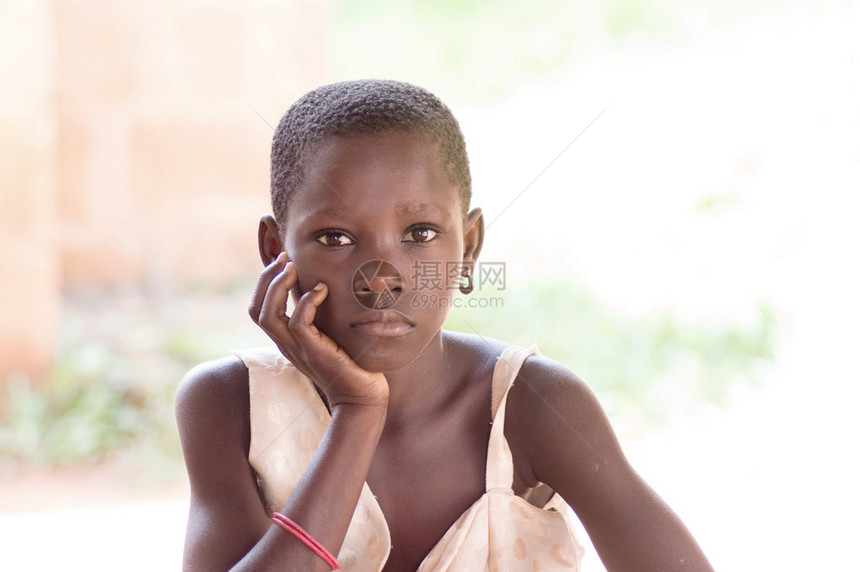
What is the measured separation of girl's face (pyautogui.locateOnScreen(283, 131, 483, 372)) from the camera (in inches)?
50.0

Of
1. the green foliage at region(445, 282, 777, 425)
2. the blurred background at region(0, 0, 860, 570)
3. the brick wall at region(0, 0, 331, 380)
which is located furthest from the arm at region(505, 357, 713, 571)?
the brick wall at region(0, 0, 331, 380)

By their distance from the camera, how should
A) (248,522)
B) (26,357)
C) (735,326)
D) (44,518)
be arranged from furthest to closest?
(735,326) < (26,357) < (44,518) < (248,522)

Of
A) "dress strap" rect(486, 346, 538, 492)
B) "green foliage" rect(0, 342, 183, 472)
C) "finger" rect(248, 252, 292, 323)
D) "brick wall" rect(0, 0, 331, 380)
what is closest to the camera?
"finger" rect(248, 252, 292, 323)

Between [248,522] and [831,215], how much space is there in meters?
2.89

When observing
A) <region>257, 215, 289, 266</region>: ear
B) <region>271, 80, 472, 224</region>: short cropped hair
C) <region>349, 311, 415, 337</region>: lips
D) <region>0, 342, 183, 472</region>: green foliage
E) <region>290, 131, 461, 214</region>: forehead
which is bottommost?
<region>0, 342, 183, 472</region>: green foliage

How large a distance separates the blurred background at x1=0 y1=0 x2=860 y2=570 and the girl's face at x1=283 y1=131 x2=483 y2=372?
1387 mm

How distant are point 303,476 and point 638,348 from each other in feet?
8.51

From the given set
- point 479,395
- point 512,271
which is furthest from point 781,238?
point 479,395

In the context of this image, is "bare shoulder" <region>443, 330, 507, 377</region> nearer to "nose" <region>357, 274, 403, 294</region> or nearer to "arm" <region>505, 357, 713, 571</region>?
"arm" <region>505, 357, 713, 571</region>

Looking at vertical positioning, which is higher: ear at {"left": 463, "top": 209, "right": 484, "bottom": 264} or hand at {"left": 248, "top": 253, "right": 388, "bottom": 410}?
ear at {"left": 463, "top": 209, "right": 484, "bottom": 264}

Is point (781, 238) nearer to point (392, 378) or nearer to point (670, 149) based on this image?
point (670, 149)

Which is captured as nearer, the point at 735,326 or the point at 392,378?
the point at 392,378

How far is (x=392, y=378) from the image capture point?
150 centimetres

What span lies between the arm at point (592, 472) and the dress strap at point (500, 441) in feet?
0.05
